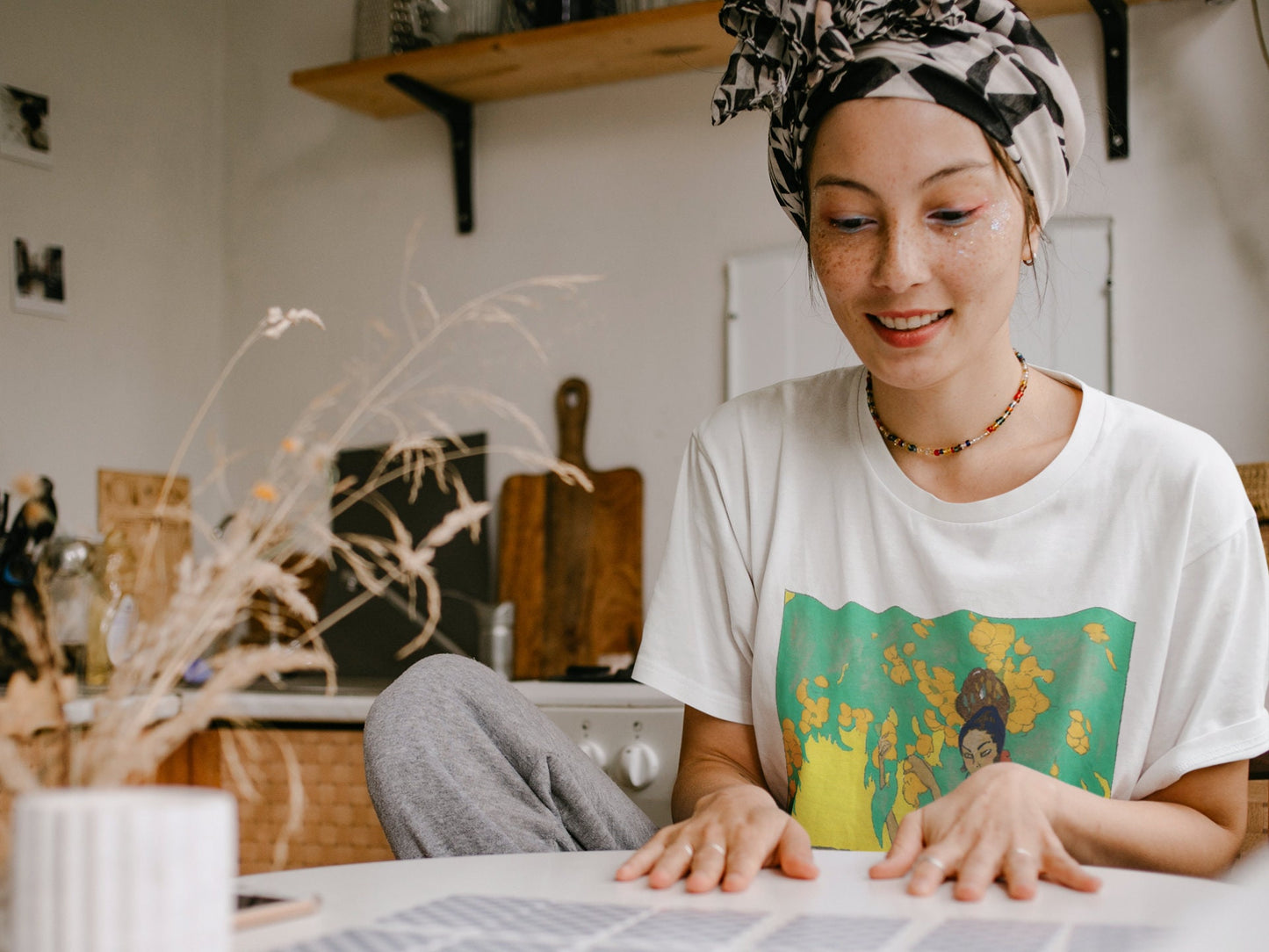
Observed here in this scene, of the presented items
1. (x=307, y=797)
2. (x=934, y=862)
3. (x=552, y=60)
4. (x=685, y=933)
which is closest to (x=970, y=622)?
(x=934, y=862)

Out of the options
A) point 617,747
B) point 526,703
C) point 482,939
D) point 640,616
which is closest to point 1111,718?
point 526,703

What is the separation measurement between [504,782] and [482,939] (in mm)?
393

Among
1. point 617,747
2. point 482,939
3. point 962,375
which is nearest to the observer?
point 482,939

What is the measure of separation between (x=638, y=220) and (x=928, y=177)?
130cm

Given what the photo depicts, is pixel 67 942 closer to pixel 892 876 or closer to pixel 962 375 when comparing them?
pixel 892 876

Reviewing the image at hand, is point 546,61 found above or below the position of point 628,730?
above

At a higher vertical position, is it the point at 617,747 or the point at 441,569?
the point at 441,569

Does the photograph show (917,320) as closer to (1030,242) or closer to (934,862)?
(1030,242)

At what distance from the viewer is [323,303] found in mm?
2572

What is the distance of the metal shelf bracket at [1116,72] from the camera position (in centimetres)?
189

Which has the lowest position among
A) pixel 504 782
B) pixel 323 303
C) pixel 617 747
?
pixel 617 747

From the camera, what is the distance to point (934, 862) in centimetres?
70

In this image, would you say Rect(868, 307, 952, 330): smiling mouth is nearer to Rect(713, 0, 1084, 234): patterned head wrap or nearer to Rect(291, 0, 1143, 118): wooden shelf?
Rect(713, 0, 1084, 234): patterned head wrap

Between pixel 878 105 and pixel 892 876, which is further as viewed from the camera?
pixel 878 105
